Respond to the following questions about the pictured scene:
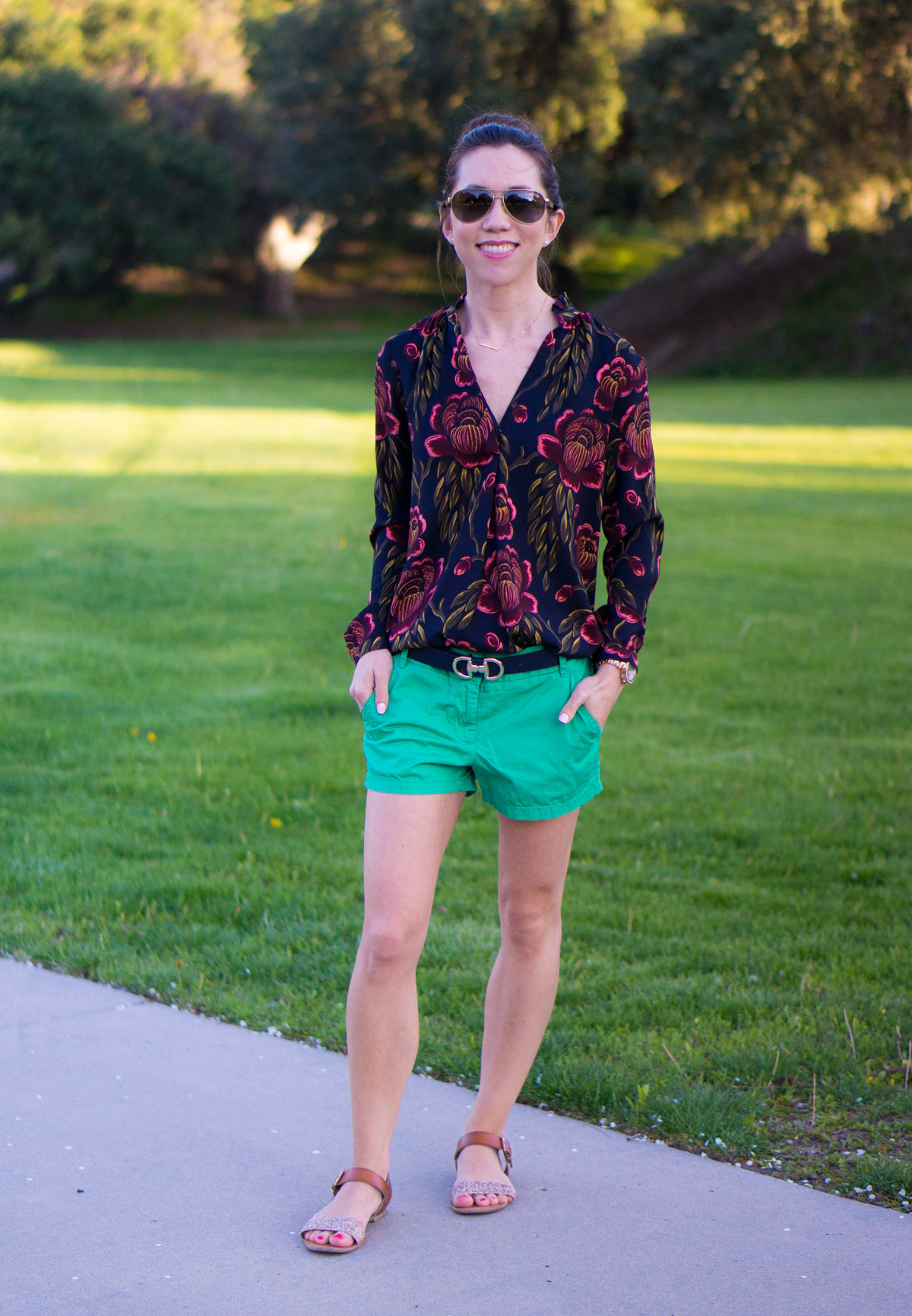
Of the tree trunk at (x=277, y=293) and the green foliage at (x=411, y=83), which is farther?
the tree trunk at (x=277, y=293)

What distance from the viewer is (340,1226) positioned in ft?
9.43

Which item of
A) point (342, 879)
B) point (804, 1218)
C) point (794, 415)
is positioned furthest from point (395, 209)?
point (804, 1218)

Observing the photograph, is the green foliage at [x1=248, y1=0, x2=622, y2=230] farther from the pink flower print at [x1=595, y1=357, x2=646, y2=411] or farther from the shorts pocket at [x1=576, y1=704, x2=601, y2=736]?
the shorts pocket at [x1=576, y1=704, x2=601, y2=736]

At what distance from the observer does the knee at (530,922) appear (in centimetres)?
303

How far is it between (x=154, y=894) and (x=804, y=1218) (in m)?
2.63

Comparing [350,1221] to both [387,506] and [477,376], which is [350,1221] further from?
[477,376]

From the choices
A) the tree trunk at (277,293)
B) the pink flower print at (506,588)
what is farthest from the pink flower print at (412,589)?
the tree trunk at (277,293)

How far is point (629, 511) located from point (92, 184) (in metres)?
49.5

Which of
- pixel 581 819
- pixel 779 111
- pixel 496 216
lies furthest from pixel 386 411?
pixel 779 111

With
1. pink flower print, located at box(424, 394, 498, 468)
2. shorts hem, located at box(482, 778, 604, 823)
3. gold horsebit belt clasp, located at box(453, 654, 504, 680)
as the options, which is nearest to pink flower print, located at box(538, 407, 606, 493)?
pink flower print, located at box(424, 394, 498, 468)

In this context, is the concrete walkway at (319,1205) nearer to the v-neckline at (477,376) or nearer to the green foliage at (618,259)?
the v-neckline at (477,376)

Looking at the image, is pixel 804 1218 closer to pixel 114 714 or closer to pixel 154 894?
pixel 154 894

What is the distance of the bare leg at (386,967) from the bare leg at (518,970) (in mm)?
167

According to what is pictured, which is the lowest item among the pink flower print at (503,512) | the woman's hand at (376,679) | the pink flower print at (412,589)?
the woman's hand at (376,679)
